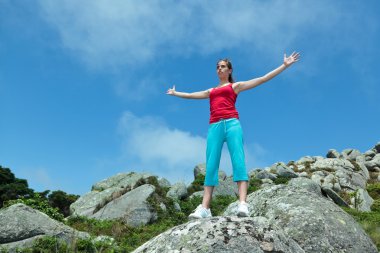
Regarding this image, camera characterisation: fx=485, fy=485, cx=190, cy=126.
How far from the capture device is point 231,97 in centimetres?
736

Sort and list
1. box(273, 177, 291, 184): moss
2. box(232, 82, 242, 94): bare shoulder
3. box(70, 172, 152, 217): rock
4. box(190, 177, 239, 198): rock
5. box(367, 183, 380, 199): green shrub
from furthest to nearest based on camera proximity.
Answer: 1. box(367, 183, 380, 199): green shrub
2. box(273, 177, 291, 184): moss
3. box(190, 177, 239, 198): rock
4. box(70, 172, 152, 217): rock
5. box(232, 82, 242, 94): bare shoulder

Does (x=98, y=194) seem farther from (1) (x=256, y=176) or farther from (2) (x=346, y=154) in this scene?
(2) (x=346, y=154)

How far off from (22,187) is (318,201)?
1264 inches

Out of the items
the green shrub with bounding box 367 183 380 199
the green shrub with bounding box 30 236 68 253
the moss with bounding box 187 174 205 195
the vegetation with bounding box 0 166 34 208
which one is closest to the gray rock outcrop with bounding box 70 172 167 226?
the moss with bounding box 187 174 205 195

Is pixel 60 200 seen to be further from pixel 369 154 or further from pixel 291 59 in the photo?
pixel 369 154

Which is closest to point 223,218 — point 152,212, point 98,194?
point 152,212

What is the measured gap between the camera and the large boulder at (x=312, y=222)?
27.8ft

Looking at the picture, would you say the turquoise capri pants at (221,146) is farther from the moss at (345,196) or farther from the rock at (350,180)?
the rock at (350,180)

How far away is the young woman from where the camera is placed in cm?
684

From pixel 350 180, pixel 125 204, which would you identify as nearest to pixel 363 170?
pixel 350 180

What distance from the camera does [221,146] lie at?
7086mm

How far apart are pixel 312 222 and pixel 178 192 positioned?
23168 millimetres

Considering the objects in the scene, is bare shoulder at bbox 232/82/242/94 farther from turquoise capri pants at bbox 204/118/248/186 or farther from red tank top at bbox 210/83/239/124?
turquoise capri pants at bbox 204/118/248/186

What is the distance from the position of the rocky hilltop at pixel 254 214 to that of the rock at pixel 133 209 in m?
0.05
